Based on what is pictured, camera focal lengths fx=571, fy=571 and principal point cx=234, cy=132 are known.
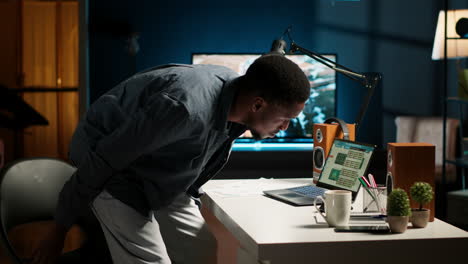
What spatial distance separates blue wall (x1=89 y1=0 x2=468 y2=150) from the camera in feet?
21.3

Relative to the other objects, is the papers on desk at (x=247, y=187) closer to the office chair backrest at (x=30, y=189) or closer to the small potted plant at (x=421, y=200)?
the office chair backrest at (x=30, y=189)

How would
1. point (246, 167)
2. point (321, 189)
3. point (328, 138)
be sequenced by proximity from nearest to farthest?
point (321, 189), point (328, 138), point (246, 167)

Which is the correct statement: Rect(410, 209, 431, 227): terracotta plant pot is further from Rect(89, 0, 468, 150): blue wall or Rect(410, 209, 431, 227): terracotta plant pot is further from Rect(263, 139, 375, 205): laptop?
Rect(89, 0, 468, 150): blue wall

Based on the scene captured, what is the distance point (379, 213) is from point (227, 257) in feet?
4.04

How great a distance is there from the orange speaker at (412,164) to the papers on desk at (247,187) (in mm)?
699

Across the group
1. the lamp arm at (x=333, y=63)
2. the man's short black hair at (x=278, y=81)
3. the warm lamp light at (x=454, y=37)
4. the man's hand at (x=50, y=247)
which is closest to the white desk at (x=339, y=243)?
the man's short black hair at (x=278, y=81)

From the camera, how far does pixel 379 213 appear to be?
1.97 meters

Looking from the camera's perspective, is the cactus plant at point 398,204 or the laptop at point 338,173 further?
the laptop at point 338,173

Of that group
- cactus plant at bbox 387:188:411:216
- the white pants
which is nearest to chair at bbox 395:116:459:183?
cactus plant at bbox 387:188:411:216

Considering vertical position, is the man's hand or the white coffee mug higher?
the white coffee mug

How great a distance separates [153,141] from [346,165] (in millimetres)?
1125

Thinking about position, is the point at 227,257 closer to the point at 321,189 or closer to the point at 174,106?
the point at 321,189

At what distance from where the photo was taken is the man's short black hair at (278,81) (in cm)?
159

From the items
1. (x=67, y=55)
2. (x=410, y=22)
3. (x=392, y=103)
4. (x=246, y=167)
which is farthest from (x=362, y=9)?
(x=67, y=55)
